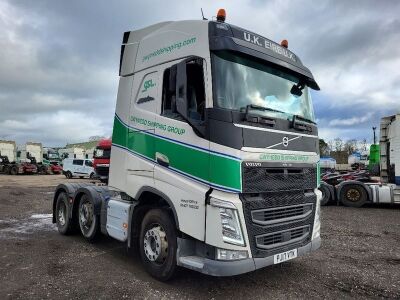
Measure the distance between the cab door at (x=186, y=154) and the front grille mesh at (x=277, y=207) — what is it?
1.85 ft

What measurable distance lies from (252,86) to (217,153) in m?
1.04

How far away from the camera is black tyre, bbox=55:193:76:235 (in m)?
8.36

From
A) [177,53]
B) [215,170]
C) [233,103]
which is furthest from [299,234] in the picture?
[177,53]

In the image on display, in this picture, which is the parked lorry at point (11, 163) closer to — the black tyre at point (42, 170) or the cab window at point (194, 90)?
the black tyre at point (42, 170)

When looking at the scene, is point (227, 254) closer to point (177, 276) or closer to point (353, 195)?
point (177, 276)

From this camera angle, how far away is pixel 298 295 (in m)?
5.00

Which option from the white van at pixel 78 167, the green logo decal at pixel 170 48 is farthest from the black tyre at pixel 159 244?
the white van at pixel 78 167

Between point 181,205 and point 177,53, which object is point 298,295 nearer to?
point 181,205

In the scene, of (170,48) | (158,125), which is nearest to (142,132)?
(158,125)

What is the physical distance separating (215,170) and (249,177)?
0.42m

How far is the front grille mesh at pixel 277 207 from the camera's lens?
4711 mm

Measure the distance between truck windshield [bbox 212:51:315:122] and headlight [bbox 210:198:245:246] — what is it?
3.84 ft

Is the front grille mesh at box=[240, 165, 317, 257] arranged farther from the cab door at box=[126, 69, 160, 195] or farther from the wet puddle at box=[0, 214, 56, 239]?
the wet puddle at box=[0, 214, 56, 239]

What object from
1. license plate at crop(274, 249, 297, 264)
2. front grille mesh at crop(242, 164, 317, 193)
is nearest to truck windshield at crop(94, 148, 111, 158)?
front grille mesh at crop(242, 164, 317, 193)
